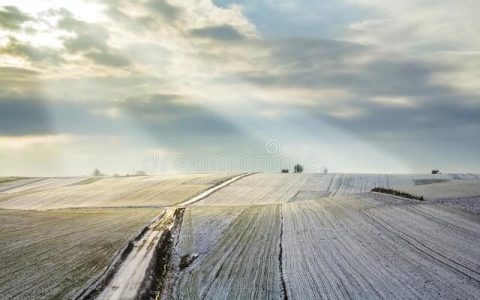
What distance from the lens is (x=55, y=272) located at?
18.9 m

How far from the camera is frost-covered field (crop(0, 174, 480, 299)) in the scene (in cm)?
1662

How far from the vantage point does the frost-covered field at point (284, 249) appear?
16.6 metres

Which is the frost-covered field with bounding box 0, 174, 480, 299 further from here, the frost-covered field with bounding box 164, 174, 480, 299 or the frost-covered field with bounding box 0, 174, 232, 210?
the frost-covered field with bounding box 0, 174, 232, 210

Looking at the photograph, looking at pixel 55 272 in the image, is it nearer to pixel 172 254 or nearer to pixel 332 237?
pixel 172 254

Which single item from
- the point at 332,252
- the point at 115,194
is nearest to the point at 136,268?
the point at 332,252

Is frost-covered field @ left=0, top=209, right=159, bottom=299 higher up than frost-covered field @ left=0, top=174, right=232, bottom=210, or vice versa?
frost-covered field @ left=0, top=174, right=232, bottom=210

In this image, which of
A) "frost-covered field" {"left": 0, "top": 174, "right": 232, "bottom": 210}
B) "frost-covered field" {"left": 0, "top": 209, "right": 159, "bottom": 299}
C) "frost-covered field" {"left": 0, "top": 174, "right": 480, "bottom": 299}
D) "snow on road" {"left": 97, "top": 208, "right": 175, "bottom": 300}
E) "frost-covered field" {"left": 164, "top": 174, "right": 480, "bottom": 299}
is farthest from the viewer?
"frost-covered field" {"left": 0, "top": 174, "right": 232, "bottom": 210}

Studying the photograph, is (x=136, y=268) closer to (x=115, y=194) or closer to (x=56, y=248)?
A: (x=56, y=248)

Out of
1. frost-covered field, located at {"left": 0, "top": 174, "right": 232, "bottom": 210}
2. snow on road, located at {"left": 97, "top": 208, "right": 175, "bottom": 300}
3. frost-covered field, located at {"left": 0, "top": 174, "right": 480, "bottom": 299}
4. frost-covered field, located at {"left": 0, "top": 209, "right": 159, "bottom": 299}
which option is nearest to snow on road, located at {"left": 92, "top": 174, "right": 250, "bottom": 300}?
snow on road, located at {"left": 97, "top": 208, "right": 175, "bottom": 300}

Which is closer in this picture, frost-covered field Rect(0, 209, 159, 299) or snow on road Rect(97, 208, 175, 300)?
snow on road Rect(97, 208, 175, 300)

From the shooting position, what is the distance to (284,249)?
2291cm

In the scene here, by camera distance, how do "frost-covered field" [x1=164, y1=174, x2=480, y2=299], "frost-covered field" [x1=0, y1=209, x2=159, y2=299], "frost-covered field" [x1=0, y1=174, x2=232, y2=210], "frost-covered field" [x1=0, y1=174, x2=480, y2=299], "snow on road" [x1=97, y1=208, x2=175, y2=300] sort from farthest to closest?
1. "frost-covered field" [x1=0, y1=174, x2=232, y2=210]
2. "frost-covered field" [x1=0, y1=209, x2=159, y2=299]
3. "frost-covered field" [x1=0, y1=174, x2=480, y2=299]
4. "frost-covered field" [x1=164, y1=174, x2=480, y2=299]
5. "snow on road" [x1=97, y1=208, x2=175, y2=300]

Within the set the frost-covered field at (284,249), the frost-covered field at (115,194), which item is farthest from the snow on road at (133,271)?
the frost-covered field at (115,194)

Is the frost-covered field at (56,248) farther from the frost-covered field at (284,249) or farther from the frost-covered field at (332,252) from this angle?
the frost-covered field at (332,252)
